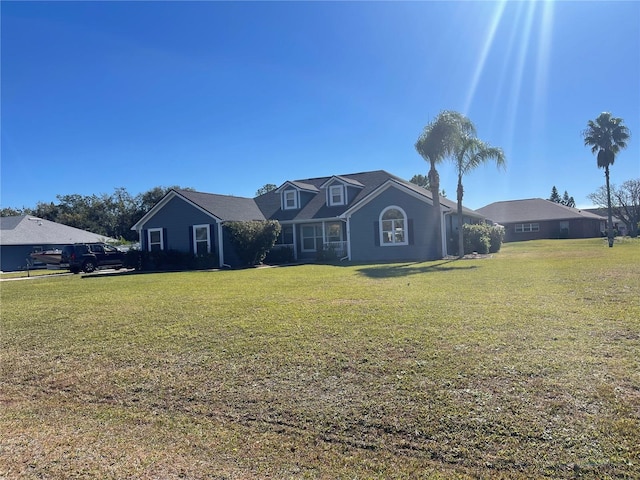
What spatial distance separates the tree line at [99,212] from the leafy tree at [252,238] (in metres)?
42.8

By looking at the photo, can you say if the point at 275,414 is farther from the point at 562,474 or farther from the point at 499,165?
the point at 499,165

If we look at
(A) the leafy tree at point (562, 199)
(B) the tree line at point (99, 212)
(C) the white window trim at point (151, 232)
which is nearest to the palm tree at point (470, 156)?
(C) the white window trim at point (151, 232)

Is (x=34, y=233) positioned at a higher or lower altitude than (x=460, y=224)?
higher

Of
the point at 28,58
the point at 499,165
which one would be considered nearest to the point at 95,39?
the point at 28,58

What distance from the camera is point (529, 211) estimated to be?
172 feet

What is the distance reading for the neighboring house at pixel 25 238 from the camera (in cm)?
3506

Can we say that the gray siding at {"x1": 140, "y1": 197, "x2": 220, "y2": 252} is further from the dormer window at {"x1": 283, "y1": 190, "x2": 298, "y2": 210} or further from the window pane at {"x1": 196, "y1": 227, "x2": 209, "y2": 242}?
the dormer window at {"x1": 283, "y1": 190, "x2": 298, "y2": 210}

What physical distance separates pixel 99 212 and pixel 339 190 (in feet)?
164

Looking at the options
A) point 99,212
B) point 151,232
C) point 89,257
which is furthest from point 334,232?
point 99,212

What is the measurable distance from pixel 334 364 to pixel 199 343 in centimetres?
232

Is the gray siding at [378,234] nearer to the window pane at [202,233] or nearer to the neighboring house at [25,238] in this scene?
the window pane at [202,233]

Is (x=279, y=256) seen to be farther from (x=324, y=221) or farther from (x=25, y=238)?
(x=25, y=238)

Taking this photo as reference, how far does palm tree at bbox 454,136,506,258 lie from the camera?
77.6 ft

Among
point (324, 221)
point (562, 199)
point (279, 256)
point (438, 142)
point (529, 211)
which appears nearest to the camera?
point (438, 142)
